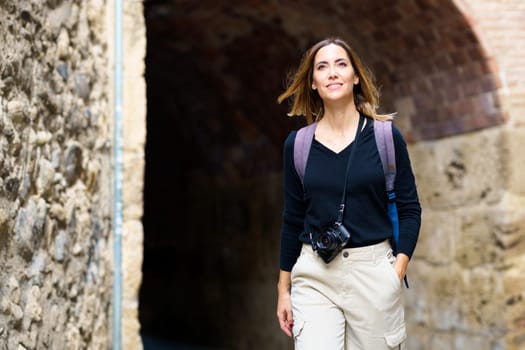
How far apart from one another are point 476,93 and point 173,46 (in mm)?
2559

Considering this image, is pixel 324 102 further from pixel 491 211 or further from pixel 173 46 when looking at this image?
pixel 173 46

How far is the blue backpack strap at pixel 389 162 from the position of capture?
220 cm

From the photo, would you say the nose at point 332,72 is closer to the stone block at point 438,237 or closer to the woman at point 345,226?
the woman at point 345,226

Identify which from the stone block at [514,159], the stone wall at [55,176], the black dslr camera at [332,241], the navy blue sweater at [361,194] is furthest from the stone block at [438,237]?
the black dslr camera at [332,241]

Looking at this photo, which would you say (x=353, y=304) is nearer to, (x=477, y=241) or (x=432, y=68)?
(x=477, y=241)

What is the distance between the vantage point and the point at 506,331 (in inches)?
171

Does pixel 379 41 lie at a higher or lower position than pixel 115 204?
higher

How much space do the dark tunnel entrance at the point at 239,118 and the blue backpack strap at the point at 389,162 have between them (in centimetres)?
237

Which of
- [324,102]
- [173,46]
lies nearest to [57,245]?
[324,102]

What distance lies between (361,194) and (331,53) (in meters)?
0.44

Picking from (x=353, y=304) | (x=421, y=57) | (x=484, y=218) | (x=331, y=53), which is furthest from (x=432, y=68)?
(x=353, y=304)

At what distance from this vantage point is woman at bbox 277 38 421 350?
212 cm

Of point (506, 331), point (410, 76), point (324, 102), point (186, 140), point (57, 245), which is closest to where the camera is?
point (324, 102)

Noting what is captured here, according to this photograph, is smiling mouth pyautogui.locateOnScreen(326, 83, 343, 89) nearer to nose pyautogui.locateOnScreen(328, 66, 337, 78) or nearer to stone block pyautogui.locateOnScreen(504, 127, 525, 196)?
nose pyautogui.locateOnScreen(328, 66, 337, 78)
